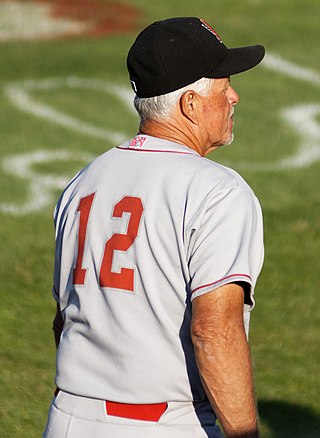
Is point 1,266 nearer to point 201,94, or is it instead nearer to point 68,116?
point 68,116

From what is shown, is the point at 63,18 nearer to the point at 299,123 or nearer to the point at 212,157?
the point at 299,123

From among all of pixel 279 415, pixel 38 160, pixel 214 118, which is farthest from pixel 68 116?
pixel 214 118

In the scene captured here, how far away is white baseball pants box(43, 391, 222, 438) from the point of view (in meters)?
3.19

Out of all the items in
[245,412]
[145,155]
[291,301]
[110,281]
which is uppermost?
[145,155]

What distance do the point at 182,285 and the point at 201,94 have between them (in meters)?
0.65

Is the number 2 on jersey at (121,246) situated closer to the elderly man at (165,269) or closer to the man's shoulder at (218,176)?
the elderly man at (165,269)

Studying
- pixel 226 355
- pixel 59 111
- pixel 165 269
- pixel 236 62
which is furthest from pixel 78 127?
pixel 226 355

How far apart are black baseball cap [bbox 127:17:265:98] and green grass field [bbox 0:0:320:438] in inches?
111

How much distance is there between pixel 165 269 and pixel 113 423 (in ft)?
1.66

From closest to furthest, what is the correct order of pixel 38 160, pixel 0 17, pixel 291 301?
pixel 291 301, pixel 38 160, pixel 0 17

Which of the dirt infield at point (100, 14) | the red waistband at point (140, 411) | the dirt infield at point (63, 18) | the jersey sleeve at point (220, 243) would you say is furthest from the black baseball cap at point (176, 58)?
the dirt infield at point (100, 14)

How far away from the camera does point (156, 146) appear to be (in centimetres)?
336

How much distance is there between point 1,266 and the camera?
7.88 metres

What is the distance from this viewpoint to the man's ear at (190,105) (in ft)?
11.0
